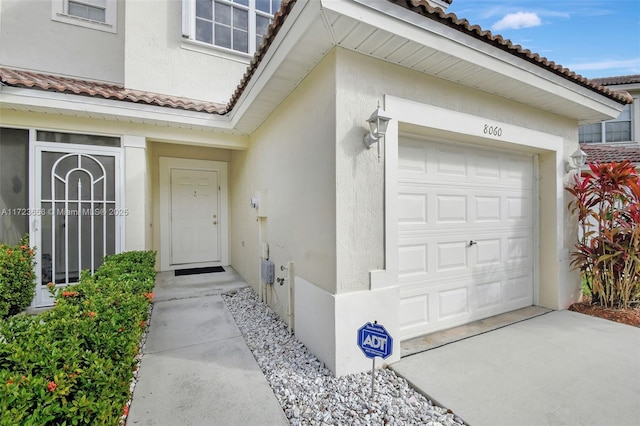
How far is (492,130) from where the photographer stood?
406cm

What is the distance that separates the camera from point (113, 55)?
7352 mm

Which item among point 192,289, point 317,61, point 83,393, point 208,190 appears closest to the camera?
point 83,393

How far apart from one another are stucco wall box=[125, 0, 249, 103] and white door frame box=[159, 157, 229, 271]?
5.81 ft

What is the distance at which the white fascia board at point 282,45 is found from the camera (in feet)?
8.47

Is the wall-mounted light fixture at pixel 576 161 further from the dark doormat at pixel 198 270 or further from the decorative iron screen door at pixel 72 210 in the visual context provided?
the decorative iron screen door at pixel 72 210

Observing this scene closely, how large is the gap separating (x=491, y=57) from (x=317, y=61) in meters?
2.12

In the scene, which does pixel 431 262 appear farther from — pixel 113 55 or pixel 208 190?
pixel 113 55

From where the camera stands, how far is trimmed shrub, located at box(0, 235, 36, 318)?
417cm

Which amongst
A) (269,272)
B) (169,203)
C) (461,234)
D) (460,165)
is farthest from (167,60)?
(461,234)

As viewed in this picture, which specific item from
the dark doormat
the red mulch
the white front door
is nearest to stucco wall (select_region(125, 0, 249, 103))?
the white front door

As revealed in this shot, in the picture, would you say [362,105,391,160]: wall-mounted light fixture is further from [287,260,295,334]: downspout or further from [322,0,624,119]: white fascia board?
[287,260,295,334]: downspout

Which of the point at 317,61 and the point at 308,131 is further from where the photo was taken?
the point at 308,131

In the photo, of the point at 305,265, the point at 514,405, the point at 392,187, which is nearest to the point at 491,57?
the point at 392,187

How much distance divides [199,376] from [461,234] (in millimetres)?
3959
